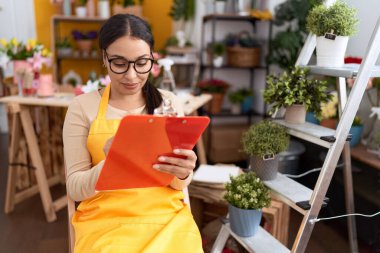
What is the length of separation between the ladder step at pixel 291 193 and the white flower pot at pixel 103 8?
3.34 meters

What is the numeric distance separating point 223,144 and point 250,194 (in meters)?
1.97

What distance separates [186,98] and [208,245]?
3.53ft

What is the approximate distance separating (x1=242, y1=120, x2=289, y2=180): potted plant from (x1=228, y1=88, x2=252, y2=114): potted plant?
196cm

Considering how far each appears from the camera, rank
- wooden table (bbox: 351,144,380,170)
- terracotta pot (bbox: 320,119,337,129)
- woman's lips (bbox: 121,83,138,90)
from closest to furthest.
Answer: woman's lips (bbox: 121,83,138,90) < wooden table (bbox: 351,144,380,170) < terracotta pot (bbox: 320,119,337,129)

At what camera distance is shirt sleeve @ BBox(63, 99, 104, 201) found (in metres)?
1.14

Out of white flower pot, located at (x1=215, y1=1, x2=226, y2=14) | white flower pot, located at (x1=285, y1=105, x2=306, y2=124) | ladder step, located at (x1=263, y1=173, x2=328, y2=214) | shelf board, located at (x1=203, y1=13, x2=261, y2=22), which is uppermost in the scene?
white flower pot, located at (x1=215, y1=1, x2=226, y2=14)

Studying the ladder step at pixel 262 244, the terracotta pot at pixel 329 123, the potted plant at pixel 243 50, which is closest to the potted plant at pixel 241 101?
the potted plant at pixel 243 50

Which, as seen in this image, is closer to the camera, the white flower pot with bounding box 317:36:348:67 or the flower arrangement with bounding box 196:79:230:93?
the white flower pot with bounding box 317:36:348:67

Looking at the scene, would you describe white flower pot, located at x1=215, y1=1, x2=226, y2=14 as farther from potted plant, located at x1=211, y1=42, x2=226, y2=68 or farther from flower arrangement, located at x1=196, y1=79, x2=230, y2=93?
flower arrangement, located at x1=196, y1=79, x2=230, y2=93

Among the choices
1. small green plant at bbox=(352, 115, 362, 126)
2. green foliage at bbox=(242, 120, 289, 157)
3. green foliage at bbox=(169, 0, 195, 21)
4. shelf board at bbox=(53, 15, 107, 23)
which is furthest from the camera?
shelf board at bbox=(53, 15, 107, 23)

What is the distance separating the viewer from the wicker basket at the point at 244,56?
3.33 metres

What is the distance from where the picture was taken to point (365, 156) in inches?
82.6

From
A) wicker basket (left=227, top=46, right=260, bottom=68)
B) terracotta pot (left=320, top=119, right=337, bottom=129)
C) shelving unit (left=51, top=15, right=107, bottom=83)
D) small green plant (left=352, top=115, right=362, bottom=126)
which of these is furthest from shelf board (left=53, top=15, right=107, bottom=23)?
small green plant (left=352, top=115, right=362, bottom=126)

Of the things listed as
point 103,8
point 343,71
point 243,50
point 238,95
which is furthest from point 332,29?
point 103,8
